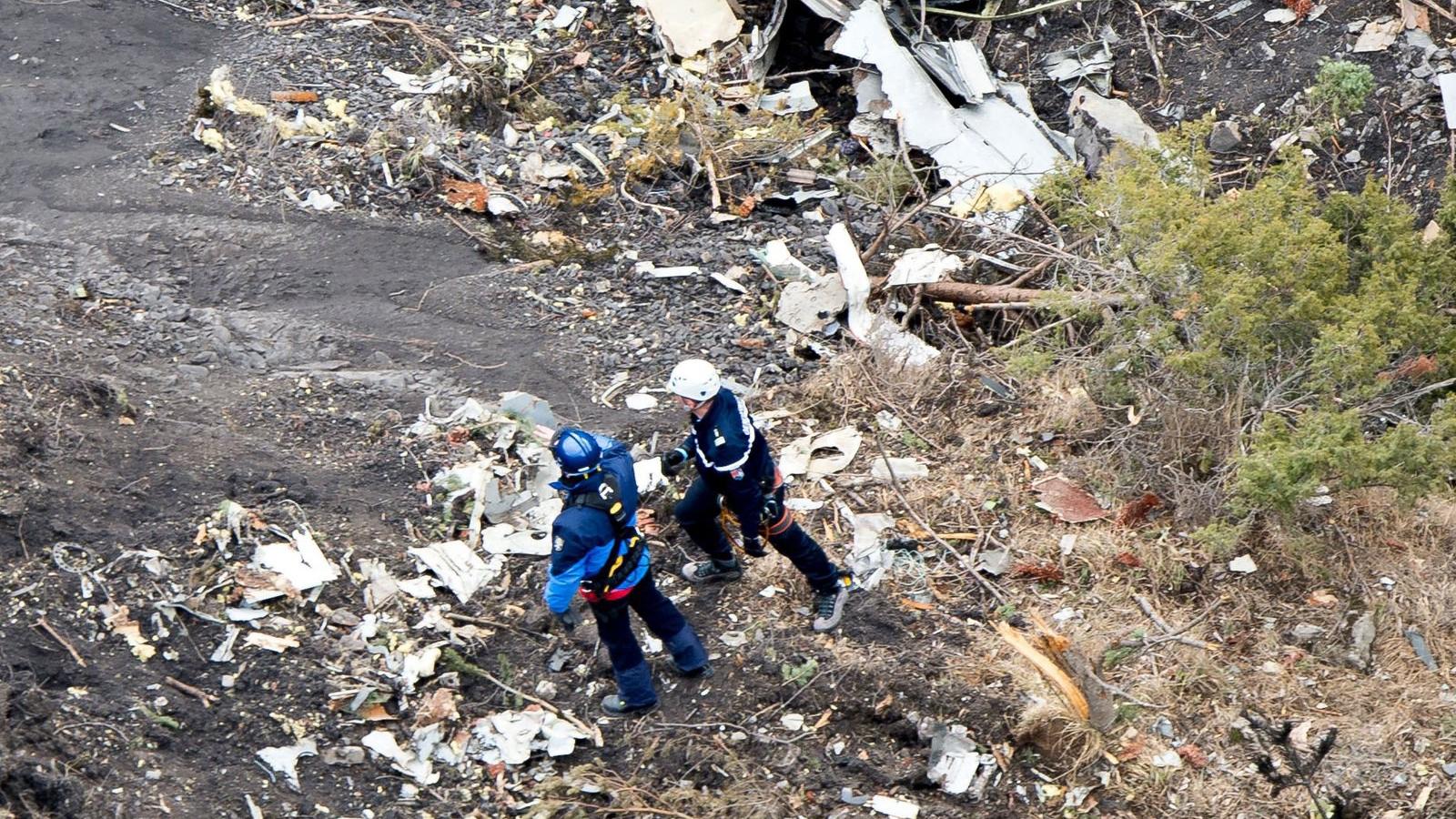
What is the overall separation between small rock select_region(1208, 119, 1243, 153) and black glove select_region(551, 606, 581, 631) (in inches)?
255

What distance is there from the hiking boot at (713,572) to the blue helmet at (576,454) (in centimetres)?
142

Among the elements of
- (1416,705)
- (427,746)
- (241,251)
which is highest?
(241,251)

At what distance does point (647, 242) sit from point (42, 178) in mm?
4119

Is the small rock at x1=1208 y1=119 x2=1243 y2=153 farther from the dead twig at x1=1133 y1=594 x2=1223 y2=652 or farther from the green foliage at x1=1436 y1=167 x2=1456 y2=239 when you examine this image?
the dead twig at x1=1133 y1=594 x2=1223 y2=652

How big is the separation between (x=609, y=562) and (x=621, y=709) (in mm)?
809

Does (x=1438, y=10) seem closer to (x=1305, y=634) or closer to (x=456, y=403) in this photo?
(x=1305, y=634)

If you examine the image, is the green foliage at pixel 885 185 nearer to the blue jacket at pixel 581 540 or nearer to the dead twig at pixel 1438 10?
the dead twig at pixel 1438 10

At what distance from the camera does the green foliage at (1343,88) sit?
918 cm

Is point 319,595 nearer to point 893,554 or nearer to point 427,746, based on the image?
point 427,746

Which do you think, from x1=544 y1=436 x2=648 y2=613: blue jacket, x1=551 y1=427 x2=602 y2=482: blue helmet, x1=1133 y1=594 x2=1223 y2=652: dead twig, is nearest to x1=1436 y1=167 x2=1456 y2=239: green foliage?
x1=1133 y1=594 x2=1223 y2=652: dead twig

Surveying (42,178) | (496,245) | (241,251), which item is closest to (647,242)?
(496,245)

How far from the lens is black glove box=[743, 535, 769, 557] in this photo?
230 inches

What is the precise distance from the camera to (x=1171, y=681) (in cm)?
568

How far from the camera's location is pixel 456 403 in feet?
23.0
